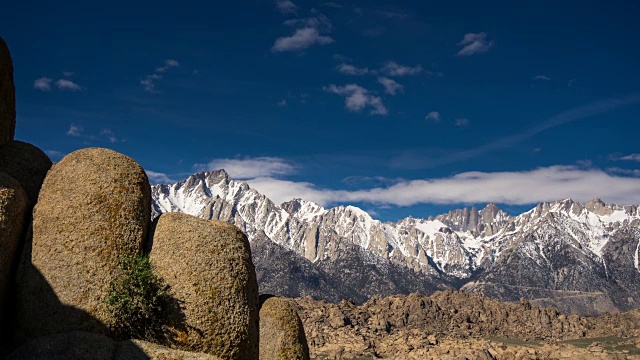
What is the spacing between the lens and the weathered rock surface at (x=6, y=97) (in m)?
27.2

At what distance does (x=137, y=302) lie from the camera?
73.3ft

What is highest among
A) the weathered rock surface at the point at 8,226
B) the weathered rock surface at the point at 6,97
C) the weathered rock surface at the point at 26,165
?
the weathered rock surface at the point at 6,97

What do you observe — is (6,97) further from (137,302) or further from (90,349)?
(90,349)

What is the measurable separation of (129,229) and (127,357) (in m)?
5.70

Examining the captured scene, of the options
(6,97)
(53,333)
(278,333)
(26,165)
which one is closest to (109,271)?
(53,333)

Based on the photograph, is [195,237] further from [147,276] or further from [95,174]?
[95,174]

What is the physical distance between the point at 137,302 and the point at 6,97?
1446cm

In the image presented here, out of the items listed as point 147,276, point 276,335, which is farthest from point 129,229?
point 276,335

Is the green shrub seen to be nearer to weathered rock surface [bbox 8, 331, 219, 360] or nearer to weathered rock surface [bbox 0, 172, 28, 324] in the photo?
weathered rock surface [bbox 8, 331, 219, 360]

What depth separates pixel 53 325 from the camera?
2169 centimetres

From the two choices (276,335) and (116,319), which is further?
(276,335)

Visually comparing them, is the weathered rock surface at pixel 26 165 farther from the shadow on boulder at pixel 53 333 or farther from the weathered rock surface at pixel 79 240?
the shadow on boulder at pixel 53 333

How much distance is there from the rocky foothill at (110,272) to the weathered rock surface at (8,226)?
48 mm

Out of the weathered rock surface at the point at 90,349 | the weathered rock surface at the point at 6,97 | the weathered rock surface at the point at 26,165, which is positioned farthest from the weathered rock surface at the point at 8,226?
the weathered rock surface at the point at 6,97
